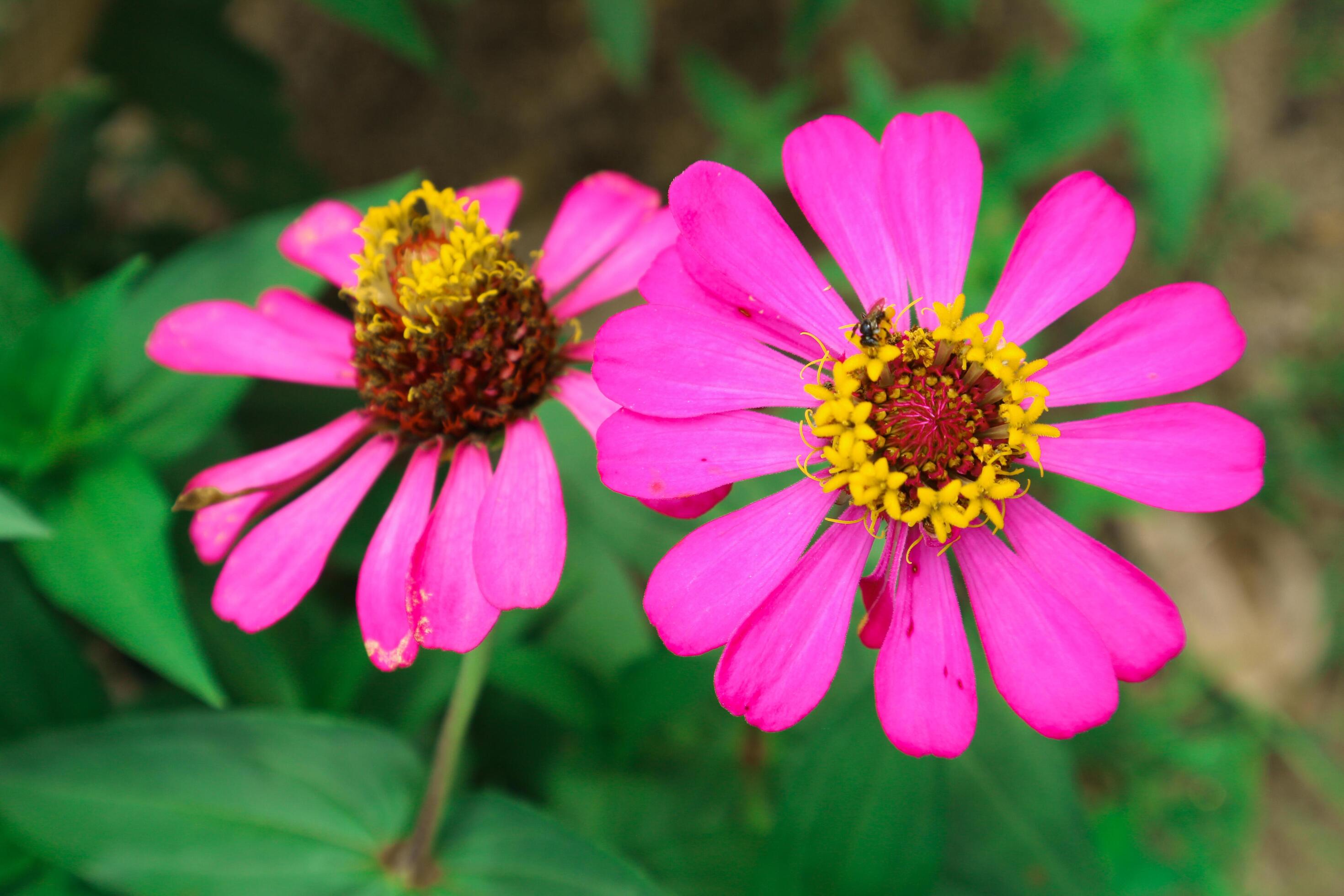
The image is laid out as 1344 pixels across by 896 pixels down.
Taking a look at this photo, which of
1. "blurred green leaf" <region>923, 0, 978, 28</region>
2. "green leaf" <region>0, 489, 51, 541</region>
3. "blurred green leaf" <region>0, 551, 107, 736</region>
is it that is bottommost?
"blurred green leaf" <region>0, 551, 107, 736</region>

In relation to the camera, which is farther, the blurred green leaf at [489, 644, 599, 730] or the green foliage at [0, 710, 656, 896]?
the blurred green leaf at [489, 644, 599, 730]

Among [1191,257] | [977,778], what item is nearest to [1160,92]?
[1191,257]

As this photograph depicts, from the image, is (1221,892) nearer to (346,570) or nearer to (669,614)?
(669,614)

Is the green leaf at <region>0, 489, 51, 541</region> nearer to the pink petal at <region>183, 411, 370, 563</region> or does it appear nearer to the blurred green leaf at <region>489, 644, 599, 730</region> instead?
the pink petal at <region>183, 411, 370, 563</region>

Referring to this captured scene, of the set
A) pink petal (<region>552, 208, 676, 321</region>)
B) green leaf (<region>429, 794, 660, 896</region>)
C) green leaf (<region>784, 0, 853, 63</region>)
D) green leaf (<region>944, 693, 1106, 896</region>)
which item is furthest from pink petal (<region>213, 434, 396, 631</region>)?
green leaf (<region>784, 0, 853, 63</region>)

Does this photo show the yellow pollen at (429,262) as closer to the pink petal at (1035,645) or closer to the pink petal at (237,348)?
the pink petal at (237,348)
